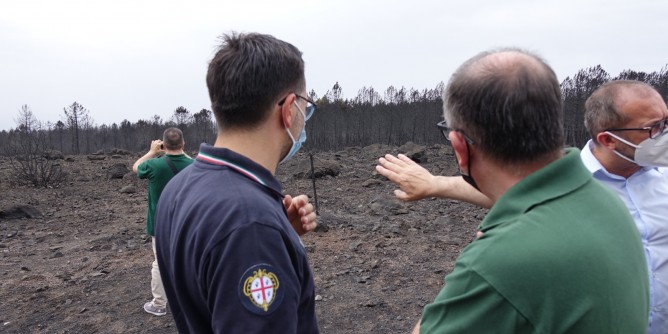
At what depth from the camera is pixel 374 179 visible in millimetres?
14945

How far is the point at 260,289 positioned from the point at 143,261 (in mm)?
6519

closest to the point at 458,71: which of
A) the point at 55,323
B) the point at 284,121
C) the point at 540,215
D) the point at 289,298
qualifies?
the point at 540,215

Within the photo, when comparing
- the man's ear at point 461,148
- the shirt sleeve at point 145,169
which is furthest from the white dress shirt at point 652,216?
the shirt sleeve at point 145,169

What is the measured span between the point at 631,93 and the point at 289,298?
6.69 feet

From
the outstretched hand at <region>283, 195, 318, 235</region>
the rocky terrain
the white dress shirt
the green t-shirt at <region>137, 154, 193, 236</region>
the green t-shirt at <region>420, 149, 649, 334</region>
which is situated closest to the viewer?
the green t-shirt at <region>420, 149, 649, 334</region>

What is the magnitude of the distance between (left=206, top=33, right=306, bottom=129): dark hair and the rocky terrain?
143 inches

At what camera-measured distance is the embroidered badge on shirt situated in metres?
1.25

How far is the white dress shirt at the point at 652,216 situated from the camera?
2207 millimetres

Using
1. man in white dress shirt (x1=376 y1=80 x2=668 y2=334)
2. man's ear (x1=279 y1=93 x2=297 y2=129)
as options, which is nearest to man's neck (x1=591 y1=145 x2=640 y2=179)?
man in white dress shirt (x1=376 y1=80 x2=668 y2=334)

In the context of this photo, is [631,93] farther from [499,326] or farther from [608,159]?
[499,326]

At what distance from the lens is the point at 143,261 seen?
280 inches

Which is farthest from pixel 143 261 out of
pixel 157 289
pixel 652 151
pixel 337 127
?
pixel 337 127

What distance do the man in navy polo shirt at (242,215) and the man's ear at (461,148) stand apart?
21.5 inches

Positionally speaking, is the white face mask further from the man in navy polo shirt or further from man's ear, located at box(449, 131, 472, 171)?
the man in navy polo shirt
